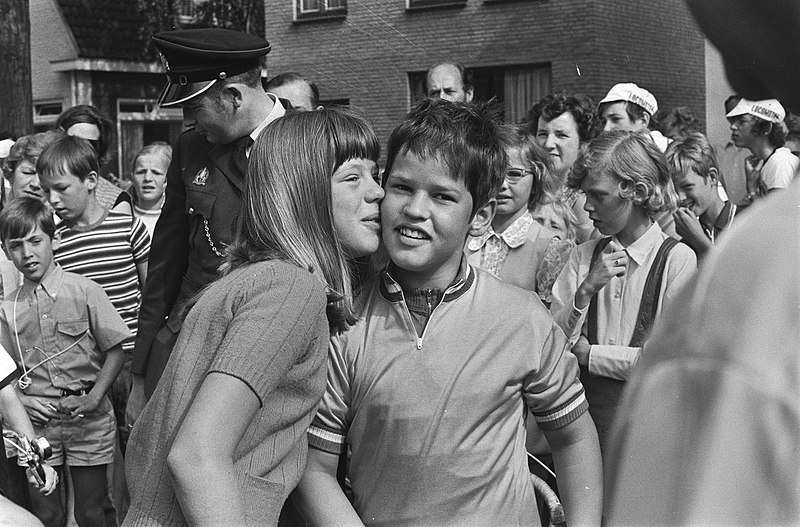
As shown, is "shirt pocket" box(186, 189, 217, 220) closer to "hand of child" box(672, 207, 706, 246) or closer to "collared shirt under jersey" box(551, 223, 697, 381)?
"collared shirt under jersey" box(551, 223, 697, 381)

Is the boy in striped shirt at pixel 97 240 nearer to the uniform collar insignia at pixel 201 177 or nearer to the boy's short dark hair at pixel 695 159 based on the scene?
the uniform collar insignia at pixel 201 177

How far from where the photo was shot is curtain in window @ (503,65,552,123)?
14.7 meters

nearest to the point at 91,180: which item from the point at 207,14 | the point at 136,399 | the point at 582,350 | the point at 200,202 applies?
the point at 136,399

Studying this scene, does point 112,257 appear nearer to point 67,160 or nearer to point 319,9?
point 67,160

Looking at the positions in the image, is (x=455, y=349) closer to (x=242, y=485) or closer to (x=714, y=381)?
(x=242, y=485)

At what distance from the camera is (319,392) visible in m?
2.31

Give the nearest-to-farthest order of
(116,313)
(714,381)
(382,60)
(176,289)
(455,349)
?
(714,381)
(455,349)
(176,289)
(116,313)
(382,60)

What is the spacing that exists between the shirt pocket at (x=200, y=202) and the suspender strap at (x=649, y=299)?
156 centimetres

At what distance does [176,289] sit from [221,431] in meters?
2.03

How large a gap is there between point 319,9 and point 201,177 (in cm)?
816

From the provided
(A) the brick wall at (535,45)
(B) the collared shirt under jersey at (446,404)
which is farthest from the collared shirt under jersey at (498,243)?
(A) the brick wall at (535,45)

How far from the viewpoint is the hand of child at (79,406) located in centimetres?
494

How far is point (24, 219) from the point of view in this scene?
16.6ft

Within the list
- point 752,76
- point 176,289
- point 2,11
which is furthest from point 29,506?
point 2,11
